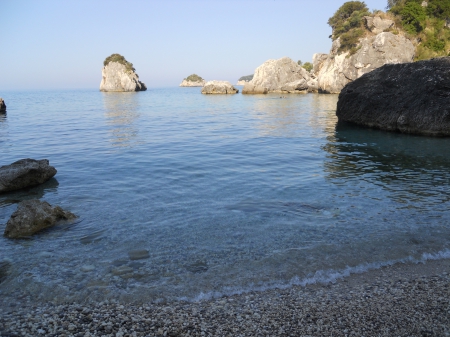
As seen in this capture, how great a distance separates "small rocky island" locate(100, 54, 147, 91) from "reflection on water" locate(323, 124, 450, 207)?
112 meters

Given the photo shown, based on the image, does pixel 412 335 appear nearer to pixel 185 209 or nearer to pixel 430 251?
pixel 430 251

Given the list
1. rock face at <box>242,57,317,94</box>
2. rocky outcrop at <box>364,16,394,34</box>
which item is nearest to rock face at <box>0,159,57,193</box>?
rock face at <box>242,57,317,94</box>

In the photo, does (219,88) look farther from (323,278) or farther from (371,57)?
(323,278)

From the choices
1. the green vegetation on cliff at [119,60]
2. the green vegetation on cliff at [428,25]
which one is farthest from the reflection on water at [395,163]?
the green vegetation on cliff at [119,60]

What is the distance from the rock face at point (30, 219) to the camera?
8.75 meters

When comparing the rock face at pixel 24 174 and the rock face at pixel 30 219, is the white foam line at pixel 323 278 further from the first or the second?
the rock face at pixel 24 174

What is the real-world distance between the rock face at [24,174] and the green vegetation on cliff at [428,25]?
8360 cm

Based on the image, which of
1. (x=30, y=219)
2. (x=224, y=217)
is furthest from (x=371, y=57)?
(x=30, y=219)

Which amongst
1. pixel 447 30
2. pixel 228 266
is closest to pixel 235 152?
pixel 228 266

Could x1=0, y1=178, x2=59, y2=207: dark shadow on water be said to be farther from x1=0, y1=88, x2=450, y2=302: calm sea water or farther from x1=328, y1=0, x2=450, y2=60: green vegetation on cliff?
x1=328, y1=0, x2=450, y2=60: green vegetation on cliff

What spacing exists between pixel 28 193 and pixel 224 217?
713cm

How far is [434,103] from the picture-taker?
21.8m

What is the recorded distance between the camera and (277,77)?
9669cm

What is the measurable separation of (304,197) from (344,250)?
3.73m
